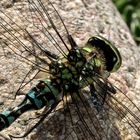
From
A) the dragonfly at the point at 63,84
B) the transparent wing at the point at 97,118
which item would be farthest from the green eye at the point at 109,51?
the transparent wing at the point at 97,118

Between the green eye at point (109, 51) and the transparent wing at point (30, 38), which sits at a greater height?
the transparent wing at point (30, 38)

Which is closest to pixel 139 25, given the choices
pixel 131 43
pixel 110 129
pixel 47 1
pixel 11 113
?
pixel 131 43

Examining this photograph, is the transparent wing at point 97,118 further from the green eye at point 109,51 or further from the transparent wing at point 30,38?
the transparent wing at point 30,38

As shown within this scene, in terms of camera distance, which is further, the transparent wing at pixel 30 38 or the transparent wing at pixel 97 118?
the transparent wing at pixel 30 38

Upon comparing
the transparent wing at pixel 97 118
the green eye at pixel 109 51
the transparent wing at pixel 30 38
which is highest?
the transparent wing at pixel 30 38

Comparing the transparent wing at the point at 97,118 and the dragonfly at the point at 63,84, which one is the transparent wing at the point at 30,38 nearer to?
the dragonfly at the point at 63,84

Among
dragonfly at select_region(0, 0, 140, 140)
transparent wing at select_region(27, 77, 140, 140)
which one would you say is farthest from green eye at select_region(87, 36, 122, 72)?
transparent wing at select_region(27, 77, 140, 140)

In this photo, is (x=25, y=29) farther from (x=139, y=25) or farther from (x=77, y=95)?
(x=139, y=25)
